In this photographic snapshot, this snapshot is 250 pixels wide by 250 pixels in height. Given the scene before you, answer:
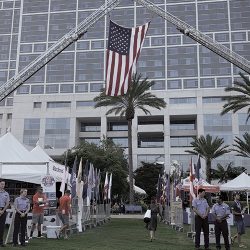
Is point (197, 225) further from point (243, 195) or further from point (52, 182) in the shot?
point (243, 195)

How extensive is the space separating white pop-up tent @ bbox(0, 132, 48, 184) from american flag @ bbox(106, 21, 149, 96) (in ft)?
16.3

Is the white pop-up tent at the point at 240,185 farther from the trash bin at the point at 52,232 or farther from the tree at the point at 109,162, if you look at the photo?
the tree at the point at 109,162

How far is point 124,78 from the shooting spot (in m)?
19.3

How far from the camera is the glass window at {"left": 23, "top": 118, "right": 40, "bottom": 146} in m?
86.4

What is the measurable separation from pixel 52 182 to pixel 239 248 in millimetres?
7821

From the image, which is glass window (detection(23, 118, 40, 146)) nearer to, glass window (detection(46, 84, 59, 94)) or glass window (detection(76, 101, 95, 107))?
glass window (detection(46, 84, 59, 94))

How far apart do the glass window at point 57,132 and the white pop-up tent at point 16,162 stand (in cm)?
6420

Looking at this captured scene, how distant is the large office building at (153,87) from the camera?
275 feet

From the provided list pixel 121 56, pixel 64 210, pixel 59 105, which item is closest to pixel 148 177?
pixel 59 105

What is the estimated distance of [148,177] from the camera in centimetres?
7644

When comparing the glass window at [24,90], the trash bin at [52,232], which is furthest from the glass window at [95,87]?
the trash bin at [52,232]

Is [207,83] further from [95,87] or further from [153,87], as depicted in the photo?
[95,87]

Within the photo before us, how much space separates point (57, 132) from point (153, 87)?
72.2 ft

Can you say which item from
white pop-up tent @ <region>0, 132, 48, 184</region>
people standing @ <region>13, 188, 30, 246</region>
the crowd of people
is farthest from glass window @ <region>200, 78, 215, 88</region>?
people standing @ <region>13, 188, 30, 246</region>
